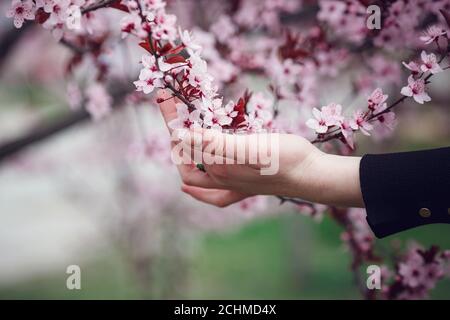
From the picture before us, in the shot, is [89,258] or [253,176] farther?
[89,258]

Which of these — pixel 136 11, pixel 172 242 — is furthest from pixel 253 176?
pixel 172 242

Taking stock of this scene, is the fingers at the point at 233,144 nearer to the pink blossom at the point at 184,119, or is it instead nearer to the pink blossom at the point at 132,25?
the pink blossom at the point at 184,119

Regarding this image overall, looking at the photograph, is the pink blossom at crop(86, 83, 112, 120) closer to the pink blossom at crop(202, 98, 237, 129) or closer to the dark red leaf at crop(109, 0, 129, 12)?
the dark red leaf at crop(109, 0, 129, 12)

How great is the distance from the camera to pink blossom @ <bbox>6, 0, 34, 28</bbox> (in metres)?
1.41

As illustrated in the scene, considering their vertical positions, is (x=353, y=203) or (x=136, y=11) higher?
(x=136, y=11)

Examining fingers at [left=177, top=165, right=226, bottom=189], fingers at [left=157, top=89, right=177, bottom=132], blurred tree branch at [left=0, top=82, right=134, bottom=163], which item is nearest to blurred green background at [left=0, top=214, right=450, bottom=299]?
blurred tree branch at [left=0, top=82, right=134, bottom=163]

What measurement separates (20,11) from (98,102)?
0.83 m

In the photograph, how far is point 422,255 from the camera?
5.80 feet

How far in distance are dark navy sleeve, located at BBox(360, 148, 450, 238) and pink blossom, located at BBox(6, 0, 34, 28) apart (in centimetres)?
98
